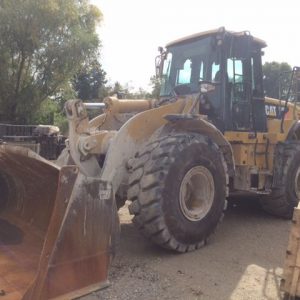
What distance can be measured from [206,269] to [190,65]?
3120 mm

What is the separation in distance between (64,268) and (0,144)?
1557 mm

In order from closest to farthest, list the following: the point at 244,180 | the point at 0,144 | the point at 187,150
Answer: the point at 0,144 < the point at 187,150 < the point at 244,180

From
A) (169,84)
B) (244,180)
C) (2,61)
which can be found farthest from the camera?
(2,61)

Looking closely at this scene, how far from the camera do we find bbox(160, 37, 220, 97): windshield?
21.0ft

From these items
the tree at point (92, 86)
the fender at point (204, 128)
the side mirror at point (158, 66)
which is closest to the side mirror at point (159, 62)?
the side mirror at point (158, 66)

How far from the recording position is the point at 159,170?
4.83 meters

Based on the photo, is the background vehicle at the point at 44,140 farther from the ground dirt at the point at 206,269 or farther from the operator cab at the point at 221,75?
the ground dirt at the point at 206,269

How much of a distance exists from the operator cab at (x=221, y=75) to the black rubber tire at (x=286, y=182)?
50 centimetres

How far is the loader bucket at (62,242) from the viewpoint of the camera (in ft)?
11.1

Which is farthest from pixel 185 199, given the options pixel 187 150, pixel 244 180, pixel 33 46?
pixel 33 46

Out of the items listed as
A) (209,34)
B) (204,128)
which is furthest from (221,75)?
(204,128)

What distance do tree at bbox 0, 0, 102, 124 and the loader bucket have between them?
18.3 m

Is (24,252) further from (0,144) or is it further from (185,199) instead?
(185,199)

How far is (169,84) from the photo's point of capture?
695 centimetres
